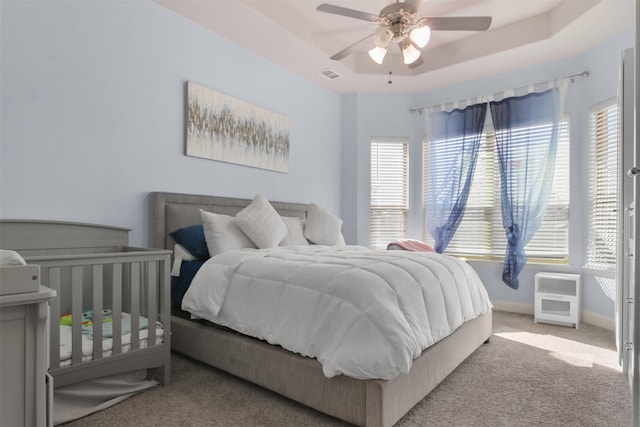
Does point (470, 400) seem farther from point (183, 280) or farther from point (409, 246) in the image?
point (409, 246)

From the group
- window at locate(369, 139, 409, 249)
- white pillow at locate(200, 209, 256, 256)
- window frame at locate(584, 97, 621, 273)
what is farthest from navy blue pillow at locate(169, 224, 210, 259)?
window frame at locate(584, 97, 621, 273)

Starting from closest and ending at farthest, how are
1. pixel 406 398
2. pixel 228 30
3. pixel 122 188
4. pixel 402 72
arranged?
pixel 406 398, pixel 122 188, pixel 228 30, pixel 402 72

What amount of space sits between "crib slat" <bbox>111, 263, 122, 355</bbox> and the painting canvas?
147 centimetres

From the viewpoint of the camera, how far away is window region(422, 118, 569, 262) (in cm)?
388

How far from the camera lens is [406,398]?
1737 mm

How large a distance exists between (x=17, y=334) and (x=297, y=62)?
12.0 feet

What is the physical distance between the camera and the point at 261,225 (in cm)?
298

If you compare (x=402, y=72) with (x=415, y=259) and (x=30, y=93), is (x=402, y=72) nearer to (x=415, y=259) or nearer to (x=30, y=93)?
(x=415, y=259)

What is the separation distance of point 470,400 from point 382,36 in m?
2.36

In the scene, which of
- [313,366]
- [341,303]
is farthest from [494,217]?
[313,366]

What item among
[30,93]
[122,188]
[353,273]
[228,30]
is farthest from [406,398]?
[228,30]

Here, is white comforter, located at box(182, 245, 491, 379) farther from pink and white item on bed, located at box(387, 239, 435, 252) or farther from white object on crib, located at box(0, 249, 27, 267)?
pink and white item on bed, located at box(387, 239, 435, 252)

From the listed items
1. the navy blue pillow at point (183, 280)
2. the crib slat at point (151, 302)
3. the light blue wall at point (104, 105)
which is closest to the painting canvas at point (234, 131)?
the light blue wall at point (104, 105)

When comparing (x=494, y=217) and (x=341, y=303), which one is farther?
(x=494, y=217)
